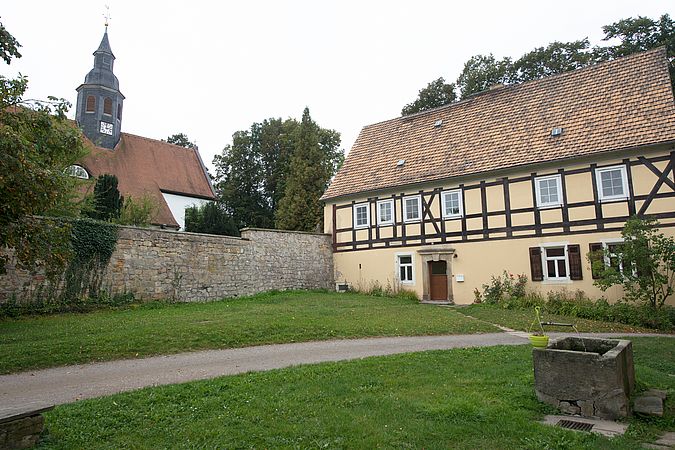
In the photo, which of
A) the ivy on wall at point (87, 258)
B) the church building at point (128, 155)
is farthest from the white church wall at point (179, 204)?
the ivy on wall at point (87, 258)

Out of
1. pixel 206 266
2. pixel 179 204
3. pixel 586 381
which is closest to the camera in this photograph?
pixel 586 381

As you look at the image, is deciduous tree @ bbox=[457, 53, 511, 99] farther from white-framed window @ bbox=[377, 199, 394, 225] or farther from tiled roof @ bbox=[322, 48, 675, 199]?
white-framed window @ bbox=[377, 199, 394, 225]

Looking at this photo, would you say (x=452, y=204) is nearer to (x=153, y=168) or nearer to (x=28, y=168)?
(x=28, y=168)

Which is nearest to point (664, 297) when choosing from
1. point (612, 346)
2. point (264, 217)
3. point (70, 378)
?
point (612, 346)

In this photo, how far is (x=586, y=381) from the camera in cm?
527

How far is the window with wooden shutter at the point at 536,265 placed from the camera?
17.5 m

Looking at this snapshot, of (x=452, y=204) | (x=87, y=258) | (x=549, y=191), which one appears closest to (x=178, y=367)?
(x=87, y=258)

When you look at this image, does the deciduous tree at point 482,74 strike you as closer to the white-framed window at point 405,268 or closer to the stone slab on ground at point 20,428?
the white-framed window at point 405,268

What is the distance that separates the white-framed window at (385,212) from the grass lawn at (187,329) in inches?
278

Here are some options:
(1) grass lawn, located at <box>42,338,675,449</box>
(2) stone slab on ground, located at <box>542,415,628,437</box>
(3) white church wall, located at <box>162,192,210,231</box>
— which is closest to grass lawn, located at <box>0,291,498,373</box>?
(1) grass lawn, located at <box>42,338,675,449</box>

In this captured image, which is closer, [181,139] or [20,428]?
[20,428]

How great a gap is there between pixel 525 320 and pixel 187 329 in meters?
10.2

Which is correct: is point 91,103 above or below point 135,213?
above

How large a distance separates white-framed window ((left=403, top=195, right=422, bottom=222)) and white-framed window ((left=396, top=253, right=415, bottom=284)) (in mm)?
1809
